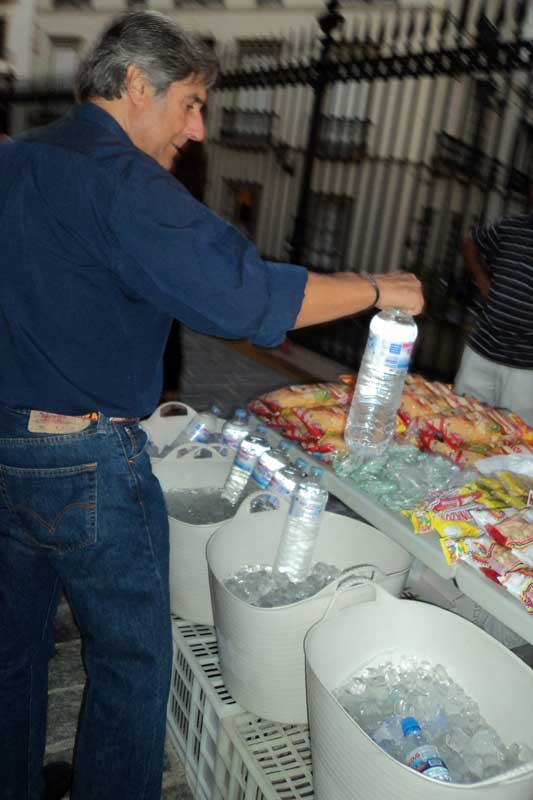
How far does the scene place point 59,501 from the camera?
5.24ft

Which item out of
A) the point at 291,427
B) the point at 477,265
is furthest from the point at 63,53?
the point at 291,427

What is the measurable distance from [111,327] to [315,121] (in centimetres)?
601

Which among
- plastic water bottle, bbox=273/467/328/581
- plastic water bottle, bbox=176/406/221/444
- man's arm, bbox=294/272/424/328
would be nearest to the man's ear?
man's arm, bbox=294/272/424/328

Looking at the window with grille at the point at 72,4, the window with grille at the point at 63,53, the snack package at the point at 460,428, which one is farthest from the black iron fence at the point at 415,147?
the window with grille at the point at 72,4

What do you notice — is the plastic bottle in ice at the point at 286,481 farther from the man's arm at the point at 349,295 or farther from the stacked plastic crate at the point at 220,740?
the man's arm at the point at 349,295

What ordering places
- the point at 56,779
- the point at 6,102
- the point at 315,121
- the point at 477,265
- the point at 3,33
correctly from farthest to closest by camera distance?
the point at 3,33, the point at 6,102, the point at 315,121, the point at 477,265, the point at 56,779

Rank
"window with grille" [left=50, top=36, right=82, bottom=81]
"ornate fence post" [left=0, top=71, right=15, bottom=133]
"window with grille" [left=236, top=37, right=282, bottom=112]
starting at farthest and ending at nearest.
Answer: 1. "window with grille" [left=50, top=36, right=82, bottom=81]
2. "ornate fence post" [left=0, top=71, right=15, bottom=133]
3. "window with grille" [left=236, top=37, right=282, bottom=112]

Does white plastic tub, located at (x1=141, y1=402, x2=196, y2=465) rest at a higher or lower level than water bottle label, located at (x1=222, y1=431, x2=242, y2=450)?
lower

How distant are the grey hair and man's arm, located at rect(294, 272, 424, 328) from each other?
1.79 feet

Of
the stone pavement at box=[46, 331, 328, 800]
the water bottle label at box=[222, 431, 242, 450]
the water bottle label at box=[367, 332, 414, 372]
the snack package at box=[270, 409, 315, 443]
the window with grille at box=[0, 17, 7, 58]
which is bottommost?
the stone pavement at box=[46, 331, 328, 800]

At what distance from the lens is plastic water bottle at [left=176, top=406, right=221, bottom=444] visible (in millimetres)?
2885

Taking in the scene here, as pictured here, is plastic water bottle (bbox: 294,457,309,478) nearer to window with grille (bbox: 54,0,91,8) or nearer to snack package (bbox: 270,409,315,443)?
snack package (bbox: 270,409,315,443)

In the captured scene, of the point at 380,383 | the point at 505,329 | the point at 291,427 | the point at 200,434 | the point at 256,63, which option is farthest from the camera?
the point at 256,63

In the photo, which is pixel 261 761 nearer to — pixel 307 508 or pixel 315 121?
pixel 307 508
